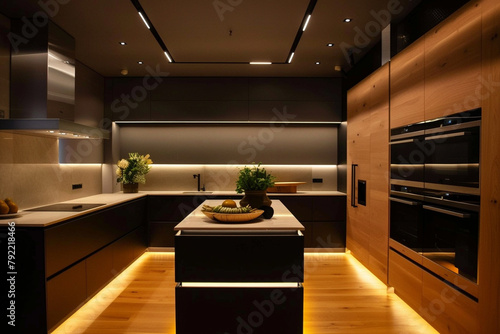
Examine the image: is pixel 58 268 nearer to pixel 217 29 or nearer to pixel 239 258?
pixel 239 258

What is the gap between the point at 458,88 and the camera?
7.33 ft

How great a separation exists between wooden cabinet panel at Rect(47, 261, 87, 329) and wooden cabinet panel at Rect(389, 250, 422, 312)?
2.92 metres

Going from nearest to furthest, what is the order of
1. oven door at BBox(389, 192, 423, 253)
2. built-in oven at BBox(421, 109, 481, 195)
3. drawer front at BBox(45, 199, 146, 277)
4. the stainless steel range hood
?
1. built-in oven at BBox(421, 109, 481, 195)
2. drawer front at BBox(45, 199, 146, 277)
3. oven door at BBox(389, 192, 423, 253)
4. the stainless steel range hood

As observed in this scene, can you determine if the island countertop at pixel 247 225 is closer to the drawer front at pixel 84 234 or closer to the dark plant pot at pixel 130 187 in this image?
the drawer front at pixel 84 234

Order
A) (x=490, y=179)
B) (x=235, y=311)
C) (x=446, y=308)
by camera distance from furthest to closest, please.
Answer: (x=446, y=308) < (x=235, y=311) < (x=490, y=179)

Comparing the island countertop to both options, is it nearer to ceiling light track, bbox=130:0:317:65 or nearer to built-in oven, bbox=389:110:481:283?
built-in oven, bbox=389:110:481:283

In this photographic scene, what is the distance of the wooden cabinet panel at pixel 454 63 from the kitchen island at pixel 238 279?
140cm

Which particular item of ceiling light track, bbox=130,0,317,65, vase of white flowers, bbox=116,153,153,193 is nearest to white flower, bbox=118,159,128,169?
vase of white flowers, bbox=116,153,153,193

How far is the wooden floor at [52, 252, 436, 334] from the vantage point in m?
2.71

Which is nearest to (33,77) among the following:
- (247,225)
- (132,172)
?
(132,172)

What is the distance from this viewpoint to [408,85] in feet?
9.70

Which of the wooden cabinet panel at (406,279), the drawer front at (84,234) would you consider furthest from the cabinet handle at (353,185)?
the drawer front at (84,234)

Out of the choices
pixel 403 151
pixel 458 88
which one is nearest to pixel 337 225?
pixel 403 151

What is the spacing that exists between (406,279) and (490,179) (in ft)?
4.70
